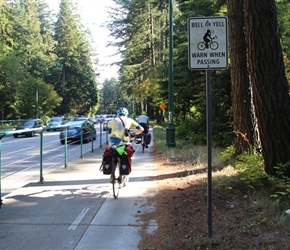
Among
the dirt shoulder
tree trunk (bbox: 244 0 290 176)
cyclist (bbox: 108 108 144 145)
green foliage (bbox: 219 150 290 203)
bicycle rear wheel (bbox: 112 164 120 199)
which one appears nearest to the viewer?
the dirt shoulder

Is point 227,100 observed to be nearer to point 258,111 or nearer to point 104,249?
point 258,111

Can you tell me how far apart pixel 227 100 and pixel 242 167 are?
8148 millimetres

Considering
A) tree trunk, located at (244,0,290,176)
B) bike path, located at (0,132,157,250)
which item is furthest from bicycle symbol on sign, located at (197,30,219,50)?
bike path, located at (0,132,157,250)

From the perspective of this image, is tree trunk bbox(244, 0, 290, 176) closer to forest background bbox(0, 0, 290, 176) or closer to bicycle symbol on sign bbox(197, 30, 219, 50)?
forest background bbox(0, 0, 290, 176)

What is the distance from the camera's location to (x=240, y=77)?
9.37 meters

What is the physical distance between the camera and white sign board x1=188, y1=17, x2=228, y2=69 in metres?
4.65

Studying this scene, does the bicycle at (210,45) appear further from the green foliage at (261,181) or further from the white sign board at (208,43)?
the green foliage at (261,181)

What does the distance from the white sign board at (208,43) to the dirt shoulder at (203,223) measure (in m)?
2.15

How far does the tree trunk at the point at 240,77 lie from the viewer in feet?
30.1

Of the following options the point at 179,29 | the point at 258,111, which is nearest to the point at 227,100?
the point at 179,29

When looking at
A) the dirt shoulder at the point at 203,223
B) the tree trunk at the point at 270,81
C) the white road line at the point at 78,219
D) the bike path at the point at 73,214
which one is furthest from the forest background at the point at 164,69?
the white road line at the point at 78,219

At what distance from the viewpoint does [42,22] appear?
275 feet

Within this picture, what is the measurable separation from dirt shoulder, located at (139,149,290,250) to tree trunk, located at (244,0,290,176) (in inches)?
45.2

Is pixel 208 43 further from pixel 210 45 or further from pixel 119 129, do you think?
pixel 119 129
